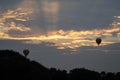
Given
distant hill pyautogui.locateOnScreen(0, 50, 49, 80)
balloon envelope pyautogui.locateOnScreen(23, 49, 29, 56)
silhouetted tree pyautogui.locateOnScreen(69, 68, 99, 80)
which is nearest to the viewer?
distant hill pyautogui.locateOnScreen(0, 50, 49, 80)

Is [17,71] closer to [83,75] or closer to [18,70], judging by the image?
[18,70]

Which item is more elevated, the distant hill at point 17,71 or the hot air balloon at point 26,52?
the hot air balloon at point 26,52

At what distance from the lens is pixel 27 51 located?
10106cm

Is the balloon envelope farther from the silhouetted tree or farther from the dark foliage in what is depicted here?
the dark foliage

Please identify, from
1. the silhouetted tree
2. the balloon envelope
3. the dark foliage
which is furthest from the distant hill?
the balloon envelope

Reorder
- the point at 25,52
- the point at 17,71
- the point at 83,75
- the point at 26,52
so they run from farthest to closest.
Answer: the point at 26,52, the point at 25,52, the point at 83,75, the point at 17,71

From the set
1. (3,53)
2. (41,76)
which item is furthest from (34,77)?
(3,53)

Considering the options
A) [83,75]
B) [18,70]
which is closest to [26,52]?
[83,75]

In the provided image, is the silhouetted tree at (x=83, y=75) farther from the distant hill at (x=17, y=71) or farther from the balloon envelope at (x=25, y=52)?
the distant hill at (x=17, y=71)

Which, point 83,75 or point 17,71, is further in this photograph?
point 83,75

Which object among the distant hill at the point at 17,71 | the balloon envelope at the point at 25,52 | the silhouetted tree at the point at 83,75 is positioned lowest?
the distant hill at the point at 17,71

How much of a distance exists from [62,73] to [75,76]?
8878mm

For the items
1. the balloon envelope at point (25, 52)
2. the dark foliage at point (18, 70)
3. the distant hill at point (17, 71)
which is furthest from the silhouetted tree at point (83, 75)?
the distant hill at point (17, 71)

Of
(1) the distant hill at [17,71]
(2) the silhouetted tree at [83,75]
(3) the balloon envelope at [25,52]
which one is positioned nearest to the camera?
(1) the distant hill at [17,71]
